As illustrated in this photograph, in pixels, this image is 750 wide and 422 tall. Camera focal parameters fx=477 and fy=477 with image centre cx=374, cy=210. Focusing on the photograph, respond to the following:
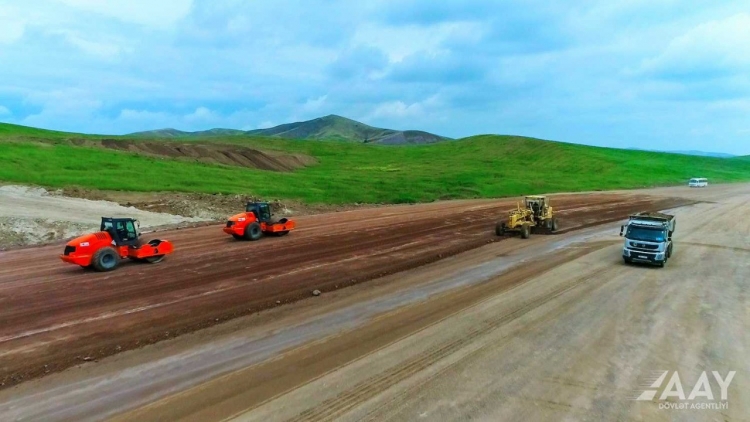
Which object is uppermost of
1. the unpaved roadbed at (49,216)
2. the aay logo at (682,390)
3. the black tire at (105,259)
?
the unpaved roadbed at (49,216)

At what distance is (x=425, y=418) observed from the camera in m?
8.73

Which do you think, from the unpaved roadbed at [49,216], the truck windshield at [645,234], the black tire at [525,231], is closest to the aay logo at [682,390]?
the truck windshield at [645,234]

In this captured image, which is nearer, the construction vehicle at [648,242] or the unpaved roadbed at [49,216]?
the construction vehicle at [648,242]

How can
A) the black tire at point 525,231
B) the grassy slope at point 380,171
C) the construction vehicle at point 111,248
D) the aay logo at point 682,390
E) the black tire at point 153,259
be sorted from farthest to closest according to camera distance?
the grassy slope at point 380,171 → the black tire at point 525,231 → the black tire at point 153,259 → the construction vehicle at point 111,248 → the aay logo at point 682,390

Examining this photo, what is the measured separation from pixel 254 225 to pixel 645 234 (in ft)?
67.6

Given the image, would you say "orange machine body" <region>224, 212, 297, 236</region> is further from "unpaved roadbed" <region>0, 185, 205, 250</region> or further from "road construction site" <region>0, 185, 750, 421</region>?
"unpaved roadbed" <region>0, 185, 205, 250</region>

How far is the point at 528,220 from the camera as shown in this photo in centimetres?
3148

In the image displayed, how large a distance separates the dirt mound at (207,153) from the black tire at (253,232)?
Answer: 45534 mm

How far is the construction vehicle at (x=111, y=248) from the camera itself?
20047 millimetres

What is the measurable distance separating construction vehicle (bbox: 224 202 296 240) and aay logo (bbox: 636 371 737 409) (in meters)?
22.3

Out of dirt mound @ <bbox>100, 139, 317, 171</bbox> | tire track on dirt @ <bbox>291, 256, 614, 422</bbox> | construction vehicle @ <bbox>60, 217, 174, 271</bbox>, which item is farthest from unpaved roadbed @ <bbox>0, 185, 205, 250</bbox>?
dirt mound @ <bbox>100, 139, 317, 171</bbox>

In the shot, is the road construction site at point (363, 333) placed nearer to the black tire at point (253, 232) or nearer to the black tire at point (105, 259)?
the black tire at point (105, 259)

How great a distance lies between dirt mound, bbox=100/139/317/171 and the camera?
234 feet

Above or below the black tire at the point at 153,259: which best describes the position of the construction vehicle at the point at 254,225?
above
